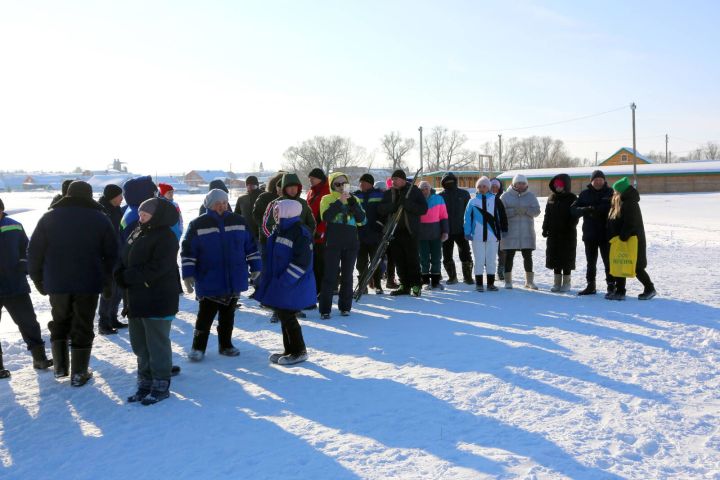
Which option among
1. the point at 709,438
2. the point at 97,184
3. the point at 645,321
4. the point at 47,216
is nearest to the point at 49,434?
the point at 47,216

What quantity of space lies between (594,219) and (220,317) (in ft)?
18.9

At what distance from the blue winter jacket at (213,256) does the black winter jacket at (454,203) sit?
5.23m

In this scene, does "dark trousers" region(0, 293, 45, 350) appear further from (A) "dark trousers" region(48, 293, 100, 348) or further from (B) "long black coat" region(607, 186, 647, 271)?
(B) "long black coat" region(607, 186, 647, 271)

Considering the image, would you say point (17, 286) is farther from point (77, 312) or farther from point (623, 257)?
point (623, 257)

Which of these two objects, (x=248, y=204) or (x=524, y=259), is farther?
(x=524, y=259)

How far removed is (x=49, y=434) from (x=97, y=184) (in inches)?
4235

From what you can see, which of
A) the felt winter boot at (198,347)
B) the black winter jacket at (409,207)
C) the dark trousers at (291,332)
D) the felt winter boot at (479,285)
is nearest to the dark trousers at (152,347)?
the felt winter boot at (198,347)

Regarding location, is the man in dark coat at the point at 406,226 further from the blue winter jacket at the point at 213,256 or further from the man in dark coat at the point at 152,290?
the man in dark coat at the point at 152,290

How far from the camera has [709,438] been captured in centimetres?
382

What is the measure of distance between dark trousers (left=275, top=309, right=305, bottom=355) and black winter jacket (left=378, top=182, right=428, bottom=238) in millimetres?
3506

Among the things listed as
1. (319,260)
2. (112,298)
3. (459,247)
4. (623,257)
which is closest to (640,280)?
(623,257)

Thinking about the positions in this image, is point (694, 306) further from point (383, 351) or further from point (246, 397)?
point (246, 397)

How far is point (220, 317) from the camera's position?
598 centimetres

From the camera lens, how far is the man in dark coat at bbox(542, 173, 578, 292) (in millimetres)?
9047
